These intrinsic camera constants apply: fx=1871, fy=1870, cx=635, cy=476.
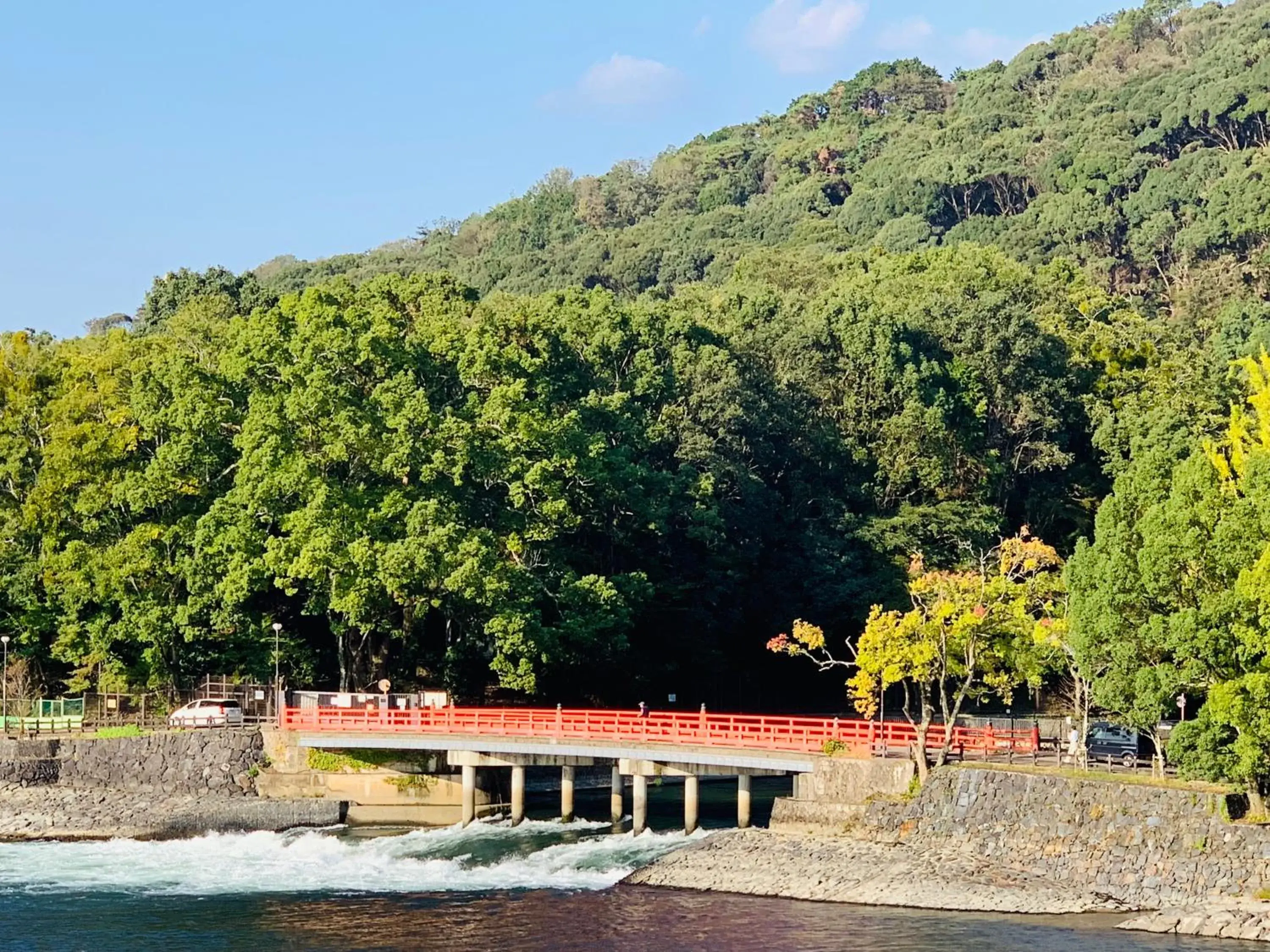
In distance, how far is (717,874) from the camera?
50969 millimetres

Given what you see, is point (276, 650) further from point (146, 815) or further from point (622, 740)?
point (622, 740)

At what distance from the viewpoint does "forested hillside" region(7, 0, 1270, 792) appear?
51156mm

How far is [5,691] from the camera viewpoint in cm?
7388

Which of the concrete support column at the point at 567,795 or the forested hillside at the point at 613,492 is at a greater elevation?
the forested hillside at the point at 613,492

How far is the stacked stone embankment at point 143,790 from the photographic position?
6438 centimetres

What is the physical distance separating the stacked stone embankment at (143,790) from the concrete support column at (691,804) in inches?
536

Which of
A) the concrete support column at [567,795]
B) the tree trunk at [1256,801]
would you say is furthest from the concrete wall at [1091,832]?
the concrete support column at [567,795]

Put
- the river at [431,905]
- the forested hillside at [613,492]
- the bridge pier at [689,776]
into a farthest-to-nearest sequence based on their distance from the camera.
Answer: the bridge pier at [689,776] < the forested hillside at [613,492] < the river at [431,905]

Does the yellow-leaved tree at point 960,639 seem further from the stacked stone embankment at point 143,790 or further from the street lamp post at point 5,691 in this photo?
the street lamp post at point 5,691

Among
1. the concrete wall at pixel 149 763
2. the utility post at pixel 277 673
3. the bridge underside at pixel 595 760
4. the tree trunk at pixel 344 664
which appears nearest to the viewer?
the bridge underside at pixel 595 760

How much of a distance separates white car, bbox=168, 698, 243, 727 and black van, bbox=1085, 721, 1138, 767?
3176 centimetres

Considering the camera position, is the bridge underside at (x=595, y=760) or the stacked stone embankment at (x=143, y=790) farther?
the stacked stone embankment at (x=143, y=790)

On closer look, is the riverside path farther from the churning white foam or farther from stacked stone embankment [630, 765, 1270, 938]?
stacked stone embankment [630, 765, 1270, 938]

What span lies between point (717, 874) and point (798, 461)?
159 ft
